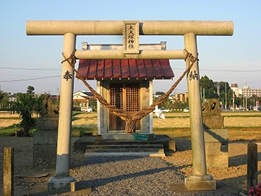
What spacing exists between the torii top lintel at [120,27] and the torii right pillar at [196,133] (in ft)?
0.87

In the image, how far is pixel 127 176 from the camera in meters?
10.5

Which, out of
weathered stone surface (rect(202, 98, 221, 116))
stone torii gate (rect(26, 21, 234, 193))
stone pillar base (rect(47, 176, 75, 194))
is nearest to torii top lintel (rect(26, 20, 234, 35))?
stone torii gate (rect(26, 21, 234, 193))

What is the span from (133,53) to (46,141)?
5935 millimetres

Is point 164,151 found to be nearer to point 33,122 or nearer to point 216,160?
point 216,160

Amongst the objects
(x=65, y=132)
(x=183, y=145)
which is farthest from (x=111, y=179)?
(x=183, y=145)

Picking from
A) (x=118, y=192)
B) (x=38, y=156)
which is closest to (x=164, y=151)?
(x=38, y=156)

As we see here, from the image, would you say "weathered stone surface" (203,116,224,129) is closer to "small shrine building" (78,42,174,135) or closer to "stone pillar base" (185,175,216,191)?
"stone pillar base" (185,175,216,191)

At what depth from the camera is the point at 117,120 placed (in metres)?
18.4

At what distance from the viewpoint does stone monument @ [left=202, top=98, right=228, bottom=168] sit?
1263 cm

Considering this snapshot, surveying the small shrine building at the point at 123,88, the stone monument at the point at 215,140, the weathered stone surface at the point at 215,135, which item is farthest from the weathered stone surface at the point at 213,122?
the small shrine building at the point at 123,88

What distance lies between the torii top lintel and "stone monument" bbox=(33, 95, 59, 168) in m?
4.88

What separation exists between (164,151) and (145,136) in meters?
1.16

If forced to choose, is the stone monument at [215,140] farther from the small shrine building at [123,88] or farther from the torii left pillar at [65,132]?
the torii left pillar at [65,132]

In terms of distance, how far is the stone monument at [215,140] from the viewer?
12.6 m
